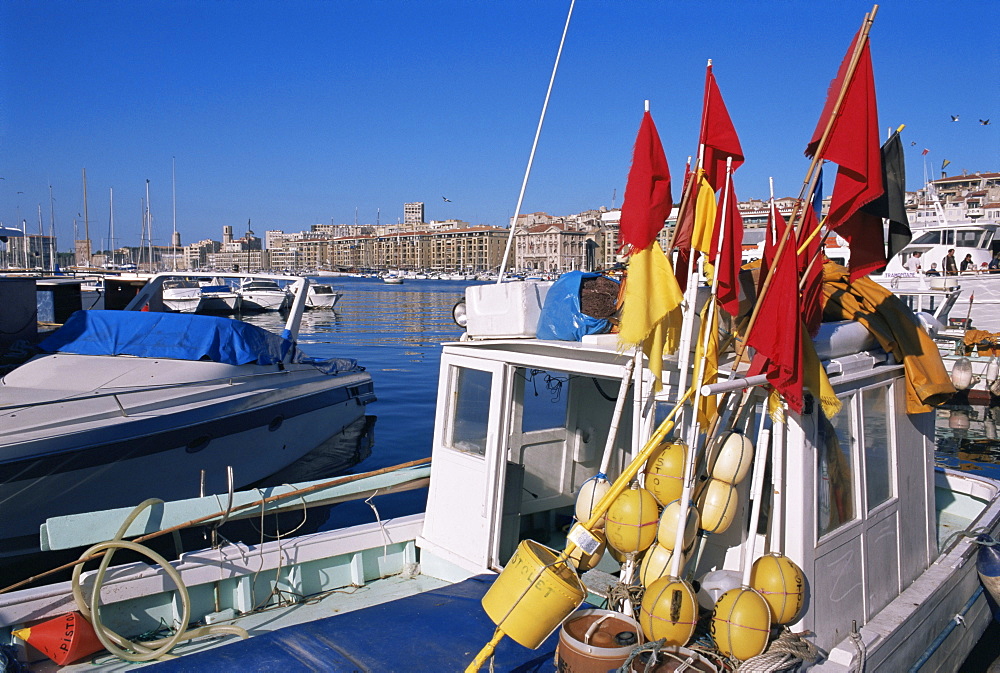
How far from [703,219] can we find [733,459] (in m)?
1.37

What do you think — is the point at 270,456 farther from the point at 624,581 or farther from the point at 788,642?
the point at 788,642

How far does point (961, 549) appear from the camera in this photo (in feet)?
20.2

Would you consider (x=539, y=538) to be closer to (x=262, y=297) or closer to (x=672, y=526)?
(x=672, y=526)

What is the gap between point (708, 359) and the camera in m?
4.11

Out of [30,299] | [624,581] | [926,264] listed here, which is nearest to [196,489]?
[30,299]

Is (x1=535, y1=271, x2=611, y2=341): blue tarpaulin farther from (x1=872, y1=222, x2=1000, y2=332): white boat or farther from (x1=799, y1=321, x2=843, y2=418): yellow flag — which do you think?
Result: (x1=872, y1=222, x2=1000, y2=332): white boat

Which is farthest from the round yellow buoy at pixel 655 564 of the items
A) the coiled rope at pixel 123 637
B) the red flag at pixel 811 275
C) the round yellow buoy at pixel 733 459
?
the coiled rope at pixel 123 637

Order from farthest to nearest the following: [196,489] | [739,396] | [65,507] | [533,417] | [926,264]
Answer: [926,264] → [196,489] → [65,507] → [533,417] → [739,396]

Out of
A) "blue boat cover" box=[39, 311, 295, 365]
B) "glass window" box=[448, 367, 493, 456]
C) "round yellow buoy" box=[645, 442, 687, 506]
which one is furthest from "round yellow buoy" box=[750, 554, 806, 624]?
"blue boat cover" box=[39, 311, 295, 365]

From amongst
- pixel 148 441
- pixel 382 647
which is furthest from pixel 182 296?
pixel 382 647

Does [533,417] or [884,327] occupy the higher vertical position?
[884,327]

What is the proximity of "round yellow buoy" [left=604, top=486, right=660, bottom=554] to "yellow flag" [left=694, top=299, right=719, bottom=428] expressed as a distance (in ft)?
1.81

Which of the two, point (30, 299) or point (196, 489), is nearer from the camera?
point (196, 489)

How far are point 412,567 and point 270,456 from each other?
7.37 metres
